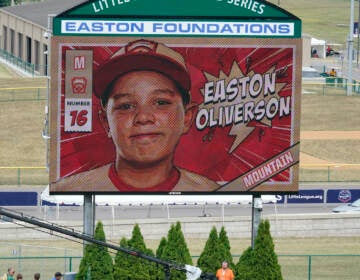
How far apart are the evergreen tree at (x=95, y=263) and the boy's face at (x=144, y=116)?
2.68 m

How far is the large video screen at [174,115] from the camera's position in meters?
31.4

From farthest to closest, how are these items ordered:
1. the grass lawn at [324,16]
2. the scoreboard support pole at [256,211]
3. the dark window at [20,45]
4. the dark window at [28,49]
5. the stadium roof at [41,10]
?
the grass lawn at [324,16]
the dark window at [20,45]
the dark window at [28,49]
the stadium roof at [41,10]
the scoreboard support pole at [256,211]

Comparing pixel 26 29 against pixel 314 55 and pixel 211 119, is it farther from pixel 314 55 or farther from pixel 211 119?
pixel 211 119

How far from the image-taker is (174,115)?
31625 mm

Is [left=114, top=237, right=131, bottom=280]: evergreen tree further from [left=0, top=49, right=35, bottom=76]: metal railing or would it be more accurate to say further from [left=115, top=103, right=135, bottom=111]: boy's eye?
[left=0, top=49, right=35, bottom=76]: metal railing

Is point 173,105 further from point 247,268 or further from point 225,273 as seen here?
point 247,268

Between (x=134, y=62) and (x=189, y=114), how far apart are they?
170cm

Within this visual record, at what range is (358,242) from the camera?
46750mm

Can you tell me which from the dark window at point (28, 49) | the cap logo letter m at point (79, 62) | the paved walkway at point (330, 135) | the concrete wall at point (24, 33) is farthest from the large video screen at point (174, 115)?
Answer: the dark window at point (28, 49)

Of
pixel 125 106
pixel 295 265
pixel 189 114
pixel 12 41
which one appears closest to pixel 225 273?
pixel 189 114

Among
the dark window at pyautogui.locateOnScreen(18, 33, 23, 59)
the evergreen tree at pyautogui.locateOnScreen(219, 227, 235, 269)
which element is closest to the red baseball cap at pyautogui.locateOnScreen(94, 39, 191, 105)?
the evergreen tree at pyautogui.locateOnScreen(219, 227, 235, 269)

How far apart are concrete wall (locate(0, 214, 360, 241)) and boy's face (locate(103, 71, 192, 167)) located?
549 inches

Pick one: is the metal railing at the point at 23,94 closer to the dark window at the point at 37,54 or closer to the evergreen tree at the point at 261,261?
the dark window at the point at 37,54

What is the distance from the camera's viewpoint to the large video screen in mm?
31359
